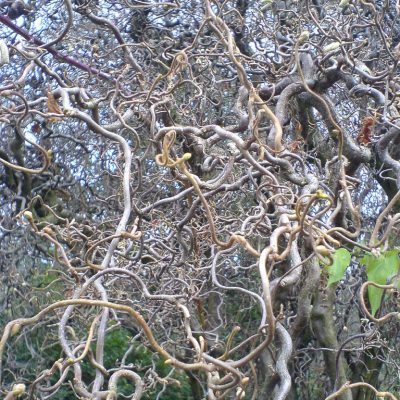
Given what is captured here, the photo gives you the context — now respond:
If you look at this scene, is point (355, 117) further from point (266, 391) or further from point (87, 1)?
point (266, 391)

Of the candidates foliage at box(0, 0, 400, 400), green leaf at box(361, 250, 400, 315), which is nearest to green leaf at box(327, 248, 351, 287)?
green leaf at box(361, 250, 400, 315)

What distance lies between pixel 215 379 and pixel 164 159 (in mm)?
448

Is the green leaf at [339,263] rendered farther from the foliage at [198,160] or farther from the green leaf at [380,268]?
the foliage at [198,160]

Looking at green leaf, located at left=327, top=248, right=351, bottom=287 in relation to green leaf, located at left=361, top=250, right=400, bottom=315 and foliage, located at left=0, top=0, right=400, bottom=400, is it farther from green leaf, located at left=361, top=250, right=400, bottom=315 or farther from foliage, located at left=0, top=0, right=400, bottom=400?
foliage, located at left=0, top=0, right=400, bottom=400

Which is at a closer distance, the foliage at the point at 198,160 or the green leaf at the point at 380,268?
the green leaf at the point at 380,268

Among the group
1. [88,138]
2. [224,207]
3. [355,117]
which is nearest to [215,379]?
[224,207]

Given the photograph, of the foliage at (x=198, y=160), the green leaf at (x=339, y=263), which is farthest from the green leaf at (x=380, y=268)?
the foliage at (x=198, y=160)

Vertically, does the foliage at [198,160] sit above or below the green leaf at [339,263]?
below

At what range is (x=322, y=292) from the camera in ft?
12.3

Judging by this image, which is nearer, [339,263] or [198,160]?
[339,263]

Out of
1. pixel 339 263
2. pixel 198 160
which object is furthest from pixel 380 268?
pixel 198 160

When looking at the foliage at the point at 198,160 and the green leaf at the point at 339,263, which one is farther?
the foliage at the point at 198,160

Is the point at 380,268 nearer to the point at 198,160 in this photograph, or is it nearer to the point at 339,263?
the point at 339,263

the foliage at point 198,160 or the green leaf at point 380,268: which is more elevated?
the green leaf at point 380,268
